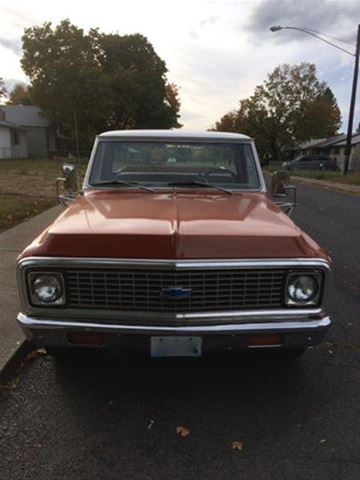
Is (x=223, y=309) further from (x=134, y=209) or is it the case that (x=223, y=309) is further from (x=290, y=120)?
(x=290, y=120)

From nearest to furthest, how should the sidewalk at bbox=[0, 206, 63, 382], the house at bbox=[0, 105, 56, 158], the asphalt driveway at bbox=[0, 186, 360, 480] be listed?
the asphalt driveway at bbox=[0, 186, 360, 480]
the sidewalk at bbox=[0, 206, 63, 382]
the house at bbox=[0, 105, 56, 158]

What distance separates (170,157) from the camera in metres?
4.90

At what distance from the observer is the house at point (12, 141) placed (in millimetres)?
46500

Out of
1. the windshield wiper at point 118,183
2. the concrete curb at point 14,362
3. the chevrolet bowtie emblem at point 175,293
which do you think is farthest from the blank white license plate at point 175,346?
the windshield wiper at point 118,183

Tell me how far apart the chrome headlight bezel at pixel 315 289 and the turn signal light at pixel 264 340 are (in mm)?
223

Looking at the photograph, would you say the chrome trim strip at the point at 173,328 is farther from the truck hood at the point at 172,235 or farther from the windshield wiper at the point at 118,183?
the windshield wiper at the point at 118,183

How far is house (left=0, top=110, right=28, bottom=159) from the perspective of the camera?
46.5 m

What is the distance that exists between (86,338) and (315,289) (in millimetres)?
1453

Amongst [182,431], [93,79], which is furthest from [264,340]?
[93,79]

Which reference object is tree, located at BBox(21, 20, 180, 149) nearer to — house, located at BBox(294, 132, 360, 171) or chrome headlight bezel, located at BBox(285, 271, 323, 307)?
house, located at BBox(294, 132, 360, 171)

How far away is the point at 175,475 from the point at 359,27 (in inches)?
1090

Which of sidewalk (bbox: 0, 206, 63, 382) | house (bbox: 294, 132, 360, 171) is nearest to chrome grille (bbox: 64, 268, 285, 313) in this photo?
sidewalk (bbox: 0, 206, 63, 382)

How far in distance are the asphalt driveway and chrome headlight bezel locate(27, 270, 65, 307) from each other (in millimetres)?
711

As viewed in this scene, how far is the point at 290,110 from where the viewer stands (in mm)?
65312
